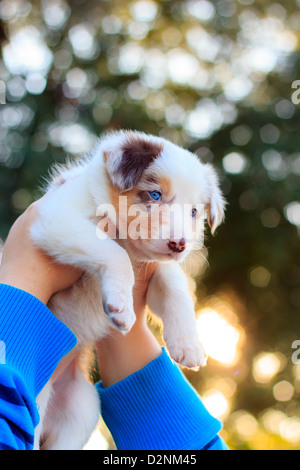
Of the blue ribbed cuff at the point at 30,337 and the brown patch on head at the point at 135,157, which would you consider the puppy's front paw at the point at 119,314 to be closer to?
the blue ribbed cuff at the point at 30,337

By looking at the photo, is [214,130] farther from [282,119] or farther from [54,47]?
[54,47]

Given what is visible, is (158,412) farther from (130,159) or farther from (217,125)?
(217,125)

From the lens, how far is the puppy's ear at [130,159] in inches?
66.6

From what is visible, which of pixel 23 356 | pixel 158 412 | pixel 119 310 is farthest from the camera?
pixel 158 412

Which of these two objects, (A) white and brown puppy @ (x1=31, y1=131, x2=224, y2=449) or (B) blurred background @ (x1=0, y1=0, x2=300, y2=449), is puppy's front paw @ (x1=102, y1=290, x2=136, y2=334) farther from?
(B) blurred background @ (x1=0, y1=0, x2=300, y2=449)

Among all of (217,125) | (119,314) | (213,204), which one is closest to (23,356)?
(119,314)

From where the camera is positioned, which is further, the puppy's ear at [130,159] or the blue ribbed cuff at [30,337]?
the puppy's ear at [130,159]

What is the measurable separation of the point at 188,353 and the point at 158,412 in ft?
0.86

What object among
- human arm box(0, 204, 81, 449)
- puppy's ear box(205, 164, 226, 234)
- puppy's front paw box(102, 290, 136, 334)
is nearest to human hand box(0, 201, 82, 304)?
human arm box(0, 204, 81, 449)

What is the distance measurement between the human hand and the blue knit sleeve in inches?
5.5

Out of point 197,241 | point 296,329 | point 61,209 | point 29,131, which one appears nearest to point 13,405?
point 61,209

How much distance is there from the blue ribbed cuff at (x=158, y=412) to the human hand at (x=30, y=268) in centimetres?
45

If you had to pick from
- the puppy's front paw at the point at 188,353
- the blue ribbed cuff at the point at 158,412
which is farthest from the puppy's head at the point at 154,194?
the blue ribbed cuff at the point at 158,412

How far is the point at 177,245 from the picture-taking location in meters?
1.58
